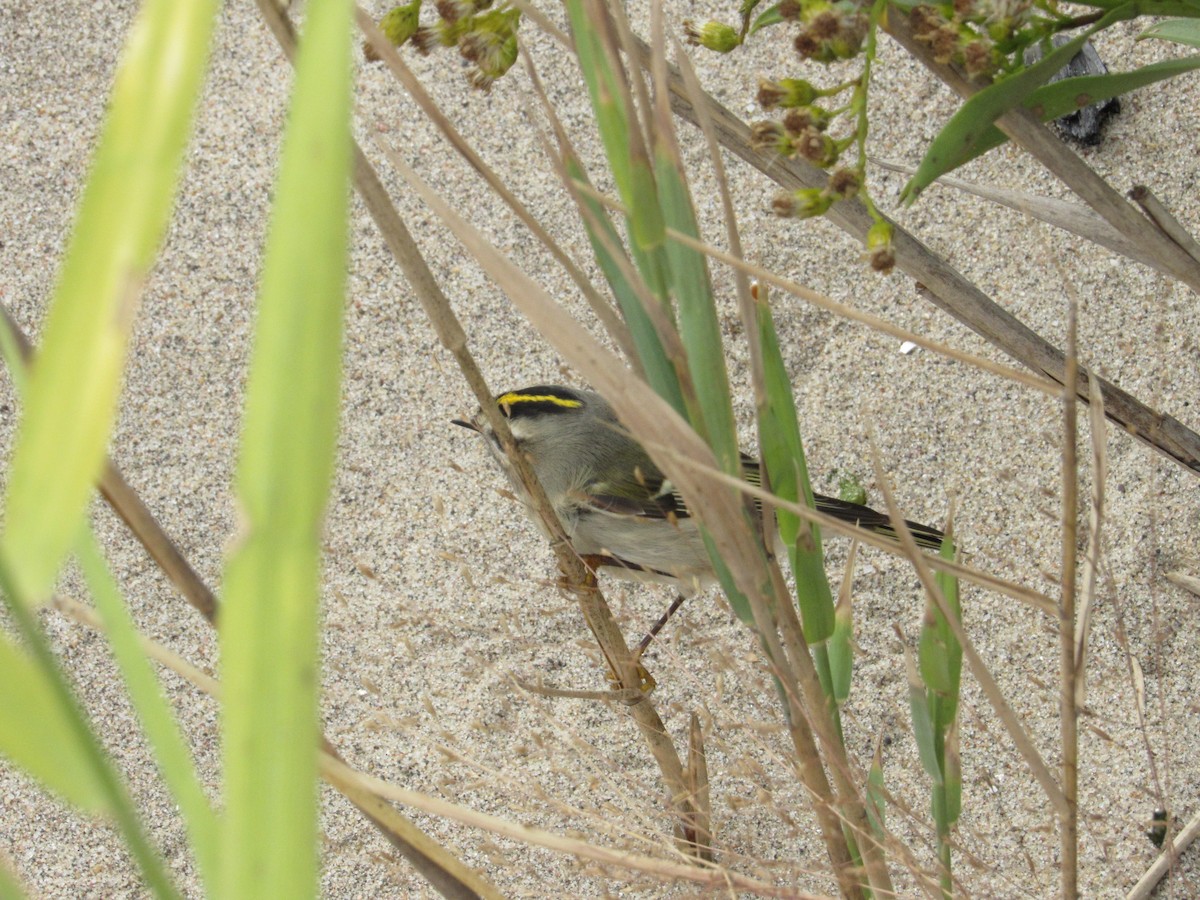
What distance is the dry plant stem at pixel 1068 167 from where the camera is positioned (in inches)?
41.6

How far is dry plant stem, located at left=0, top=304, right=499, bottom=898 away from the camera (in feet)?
2.39

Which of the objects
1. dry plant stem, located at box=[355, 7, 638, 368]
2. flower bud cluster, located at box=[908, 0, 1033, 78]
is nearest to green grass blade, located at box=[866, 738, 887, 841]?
dry plant stem, located at box=[355, 7, 638, 368]

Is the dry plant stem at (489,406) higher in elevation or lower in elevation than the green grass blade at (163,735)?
higher

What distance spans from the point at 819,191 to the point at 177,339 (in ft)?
5.29

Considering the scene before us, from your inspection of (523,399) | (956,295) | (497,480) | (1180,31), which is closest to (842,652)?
(956,295)

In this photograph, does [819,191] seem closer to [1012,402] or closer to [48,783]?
[48,783]

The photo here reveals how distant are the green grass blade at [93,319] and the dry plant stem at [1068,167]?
0.83m

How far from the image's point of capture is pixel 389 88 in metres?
2.43

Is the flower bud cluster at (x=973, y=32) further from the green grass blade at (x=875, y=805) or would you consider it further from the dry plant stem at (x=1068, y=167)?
the green grass blade at (x=875, y=805)

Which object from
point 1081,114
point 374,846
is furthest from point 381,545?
point 1081,114

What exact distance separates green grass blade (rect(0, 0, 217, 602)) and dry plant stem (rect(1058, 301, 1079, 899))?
0.65m

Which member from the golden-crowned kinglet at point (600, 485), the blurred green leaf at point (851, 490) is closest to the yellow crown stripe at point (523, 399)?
the golden-crowned kinglet at point (600, 485)

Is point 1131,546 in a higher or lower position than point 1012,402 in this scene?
lower

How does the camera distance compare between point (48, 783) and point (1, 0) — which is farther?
point (1, 0)
